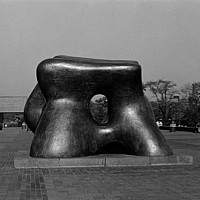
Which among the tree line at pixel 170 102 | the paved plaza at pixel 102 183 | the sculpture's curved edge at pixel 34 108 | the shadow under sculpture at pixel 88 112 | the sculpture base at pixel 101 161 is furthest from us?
the tree line at pixel 170 102

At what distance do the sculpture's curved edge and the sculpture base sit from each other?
7.08 ft

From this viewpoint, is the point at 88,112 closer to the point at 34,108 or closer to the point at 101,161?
the point at 101,161

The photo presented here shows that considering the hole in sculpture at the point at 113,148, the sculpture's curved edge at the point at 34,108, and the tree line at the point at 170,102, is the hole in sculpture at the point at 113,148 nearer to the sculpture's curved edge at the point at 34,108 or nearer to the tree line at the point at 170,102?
the sculpture's curved edge at the point at 34,108

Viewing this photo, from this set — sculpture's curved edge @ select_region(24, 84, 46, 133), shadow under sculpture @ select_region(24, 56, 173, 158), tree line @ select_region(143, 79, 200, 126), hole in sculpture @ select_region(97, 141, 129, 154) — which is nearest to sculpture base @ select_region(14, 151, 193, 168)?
shadow under sculpture @ select_region(24, 56, 173, 158)

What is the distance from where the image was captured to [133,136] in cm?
1252

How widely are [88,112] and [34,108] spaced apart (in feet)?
7.73

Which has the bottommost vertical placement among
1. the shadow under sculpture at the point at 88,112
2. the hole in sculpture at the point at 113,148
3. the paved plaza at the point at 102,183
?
the paved plaza at the point at 102,183

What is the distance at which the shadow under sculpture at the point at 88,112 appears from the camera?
11992 millimetres

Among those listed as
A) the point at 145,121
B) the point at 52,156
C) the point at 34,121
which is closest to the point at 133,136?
the point at 145,121

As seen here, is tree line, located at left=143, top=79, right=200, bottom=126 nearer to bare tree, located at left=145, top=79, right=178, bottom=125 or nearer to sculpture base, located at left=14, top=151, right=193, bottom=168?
bare tree, located at left=145, top=79, right=178, bottom=125

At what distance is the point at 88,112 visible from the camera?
12719 mm

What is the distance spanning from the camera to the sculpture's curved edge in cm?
1398

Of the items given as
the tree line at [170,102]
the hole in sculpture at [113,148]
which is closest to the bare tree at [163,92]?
the tree line at [170,102]

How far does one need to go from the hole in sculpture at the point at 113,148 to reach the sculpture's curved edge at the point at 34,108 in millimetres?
2633
